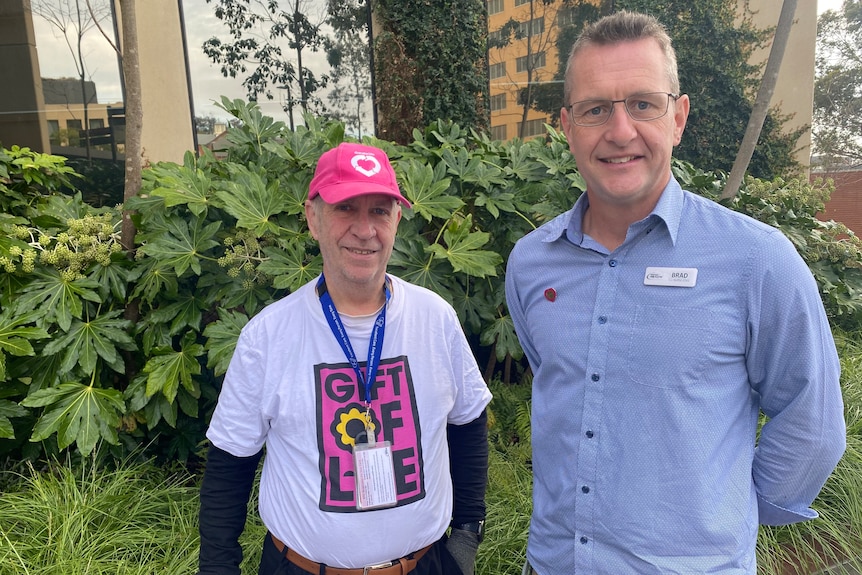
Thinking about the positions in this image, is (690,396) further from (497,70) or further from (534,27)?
(534,27)

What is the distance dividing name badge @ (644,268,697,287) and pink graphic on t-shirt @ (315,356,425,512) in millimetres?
750

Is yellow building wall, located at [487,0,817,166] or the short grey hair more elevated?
yellow building wall, located at [487,0,817,166]

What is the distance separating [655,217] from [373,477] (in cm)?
104

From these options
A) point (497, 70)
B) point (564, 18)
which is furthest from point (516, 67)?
point (564, 18)

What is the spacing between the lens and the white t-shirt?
1.66 metres

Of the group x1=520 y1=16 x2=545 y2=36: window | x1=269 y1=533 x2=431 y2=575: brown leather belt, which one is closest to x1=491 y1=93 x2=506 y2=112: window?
x1=520 y1=16 x2=545 y2=36: window

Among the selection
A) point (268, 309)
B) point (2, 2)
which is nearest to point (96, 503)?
point (268, 309)

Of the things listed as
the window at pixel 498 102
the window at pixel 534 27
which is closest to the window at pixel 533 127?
the window at pixel 498 102

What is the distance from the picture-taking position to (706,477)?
140cm

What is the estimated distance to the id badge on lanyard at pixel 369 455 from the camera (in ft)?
5.41

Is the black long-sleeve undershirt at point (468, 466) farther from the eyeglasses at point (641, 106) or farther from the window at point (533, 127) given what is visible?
the window at point (533, 127)

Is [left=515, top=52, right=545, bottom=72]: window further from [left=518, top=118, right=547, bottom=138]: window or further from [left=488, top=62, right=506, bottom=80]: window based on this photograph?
[left=518, top=118, right=547, bottom=138]: window

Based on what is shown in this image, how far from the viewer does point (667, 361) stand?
1.42 m

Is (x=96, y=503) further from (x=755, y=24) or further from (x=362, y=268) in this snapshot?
(x=755, y=24)
